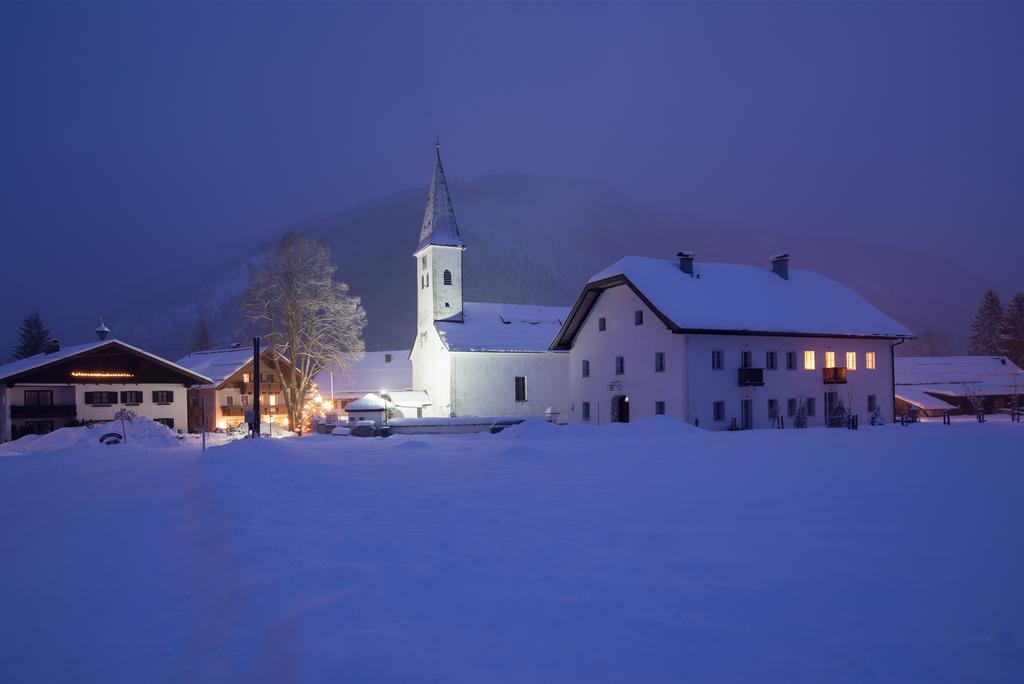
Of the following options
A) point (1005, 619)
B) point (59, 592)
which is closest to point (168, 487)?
point (59, 592)

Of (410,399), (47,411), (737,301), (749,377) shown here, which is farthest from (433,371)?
(47,411)

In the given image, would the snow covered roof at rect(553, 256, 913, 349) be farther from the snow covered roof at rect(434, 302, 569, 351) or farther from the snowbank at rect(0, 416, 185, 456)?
the snowbank at rect(0, 416, 185, 456)

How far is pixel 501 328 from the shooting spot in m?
52.4

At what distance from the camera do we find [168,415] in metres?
44.4


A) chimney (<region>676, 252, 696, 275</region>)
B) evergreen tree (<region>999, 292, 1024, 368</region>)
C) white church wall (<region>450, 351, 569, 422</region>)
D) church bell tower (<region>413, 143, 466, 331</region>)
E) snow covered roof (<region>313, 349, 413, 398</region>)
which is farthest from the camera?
evergreen tree (<region>999, 292, 1024, 368</region>)

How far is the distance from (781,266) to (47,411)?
4725 centimetres

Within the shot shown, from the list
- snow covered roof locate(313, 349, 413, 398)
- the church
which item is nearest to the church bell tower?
the church

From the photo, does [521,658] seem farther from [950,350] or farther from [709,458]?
[950,350]

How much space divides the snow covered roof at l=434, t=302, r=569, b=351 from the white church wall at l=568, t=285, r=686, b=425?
8.37 metres

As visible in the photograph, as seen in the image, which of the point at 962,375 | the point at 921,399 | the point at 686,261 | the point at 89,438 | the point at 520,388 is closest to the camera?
the point at 89,438

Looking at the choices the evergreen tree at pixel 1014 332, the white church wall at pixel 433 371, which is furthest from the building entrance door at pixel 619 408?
the evergreen tree at pixel 1014 332

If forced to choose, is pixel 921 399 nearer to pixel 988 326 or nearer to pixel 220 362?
pixel 988 326

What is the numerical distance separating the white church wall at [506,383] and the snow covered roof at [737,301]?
20.9 ft

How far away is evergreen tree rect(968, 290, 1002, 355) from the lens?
7731cm
